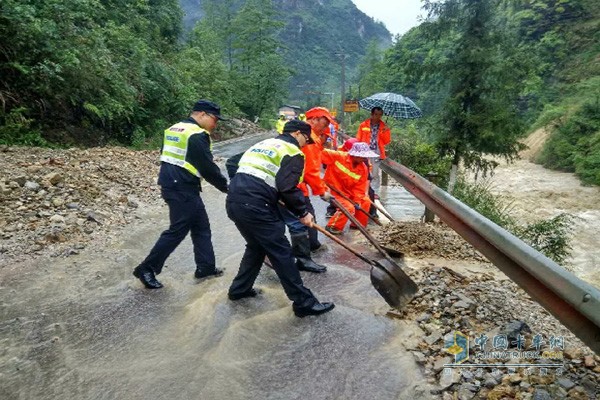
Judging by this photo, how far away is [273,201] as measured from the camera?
3.46m

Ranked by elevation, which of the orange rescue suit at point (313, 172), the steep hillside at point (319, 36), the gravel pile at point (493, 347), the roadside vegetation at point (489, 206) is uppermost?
the steep hillside at point (319, 36)

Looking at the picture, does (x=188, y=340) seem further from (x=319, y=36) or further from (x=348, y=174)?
(x=319, y=36)

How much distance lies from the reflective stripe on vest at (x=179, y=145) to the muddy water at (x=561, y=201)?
21.8 ft

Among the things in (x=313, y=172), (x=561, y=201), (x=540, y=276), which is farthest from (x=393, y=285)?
(x=561, y=201)

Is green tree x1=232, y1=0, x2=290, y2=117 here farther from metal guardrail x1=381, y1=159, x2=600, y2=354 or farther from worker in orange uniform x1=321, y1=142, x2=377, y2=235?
metal guardrail x1=381, y1=159, x2=600, y2=354

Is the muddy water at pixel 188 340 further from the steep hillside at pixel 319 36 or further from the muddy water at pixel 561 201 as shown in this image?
the steep hillside at pixel 319 36

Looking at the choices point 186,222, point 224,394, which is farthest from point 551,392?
point 186,222

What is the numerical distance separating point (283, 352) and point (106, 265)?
2548mm

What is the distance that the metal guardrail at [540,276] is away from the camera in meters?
1.88

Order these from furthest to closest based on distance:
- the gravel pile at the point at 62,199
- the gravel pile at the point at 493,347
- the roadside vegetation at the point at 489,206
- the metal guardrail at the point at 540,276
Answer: the roadside vegetation at the point at 489,206, the gravel pile at the point at 62,199, the gravel pile at the point at 493,347, the metal guardrail at the point at 540,276

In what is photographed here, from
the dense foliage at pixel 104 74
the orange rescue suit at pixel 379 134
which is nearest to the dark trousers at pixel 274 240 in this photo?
the orange rescue suit at pixel 379 134

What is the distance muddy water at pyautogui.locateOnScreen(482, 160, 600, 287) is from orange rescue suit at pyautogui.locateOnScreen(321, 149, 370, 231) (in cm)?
434

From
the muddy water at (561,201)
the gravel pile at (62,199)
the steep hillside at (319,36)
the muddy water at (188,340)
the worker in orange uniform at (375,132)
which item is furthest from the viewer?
the steep hillside at (319,36)

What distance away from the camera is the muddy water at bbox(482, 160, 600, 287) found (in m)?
8.40
